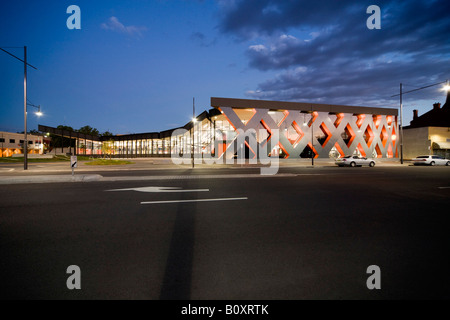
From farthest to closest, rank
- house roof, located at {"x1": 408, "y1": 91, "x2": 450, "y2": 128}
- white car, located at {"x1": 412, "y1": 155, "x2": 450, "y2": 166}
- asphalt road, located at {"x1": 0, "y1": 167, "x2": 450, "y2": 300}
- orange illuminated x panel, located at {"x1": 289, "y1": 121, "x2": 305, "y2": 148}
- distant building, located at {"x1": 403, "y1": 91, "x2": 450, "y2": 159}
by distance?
house roof, located at {"x1": 408, "y1": 91, "x2": 450, "y2": 128}
distant building, located at {"x1": 403, "y1": 91, "x2": 450, "y2": 159}
orange illuminated x panel, located at {"x1": 289, "y1": 121, "x2": 305, "y2": 148}
white car, located at {"x1": 412, "y1": 155, "x2": 450, "y2": 166}
asphalt road, located at {"x1": 0, "y1": 167, "x2": 450, "y2": 300}

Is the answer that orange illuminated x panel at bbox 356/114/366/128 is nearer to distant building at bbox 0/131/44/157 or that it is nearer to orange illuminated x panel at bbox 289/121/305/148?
orange illuminated x panel at bbox 289/121/305/148

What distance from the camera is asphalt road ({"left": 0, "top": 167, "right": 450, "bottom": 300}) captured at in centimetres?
268

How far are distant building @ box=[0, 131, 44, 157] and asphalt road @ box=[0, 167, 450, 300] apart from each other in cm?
8244

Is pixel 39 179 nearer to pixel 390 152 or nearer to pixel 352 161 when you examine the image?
pixel 352 161

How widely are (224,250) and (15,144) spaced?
309 feet

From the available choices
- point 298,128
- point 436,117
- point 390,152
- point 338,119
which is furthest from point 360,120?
point 436,117

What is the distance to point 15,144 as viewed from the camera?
70438 mm

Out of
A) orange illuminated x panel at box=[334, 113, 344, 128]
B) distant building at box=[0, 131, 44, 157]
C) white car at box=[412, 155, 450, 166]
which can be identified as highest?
orange illuminated x panel at box=[334, 113, 344, 128]

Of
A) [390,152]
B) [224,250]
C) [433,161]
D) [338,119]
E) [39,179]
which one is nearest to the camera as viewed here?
[224,250]

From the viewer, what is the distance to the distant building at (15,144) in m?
65.8

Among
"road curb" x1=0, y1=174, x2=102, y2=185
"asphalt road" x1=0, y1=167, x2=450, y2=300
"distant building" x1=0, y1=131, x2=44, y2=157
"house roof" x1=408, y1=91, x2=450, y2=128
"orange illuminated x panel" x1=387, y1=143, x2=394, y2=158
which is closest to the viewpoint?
"asphalt road" x1=0, y1=167, x2=450, y2=300

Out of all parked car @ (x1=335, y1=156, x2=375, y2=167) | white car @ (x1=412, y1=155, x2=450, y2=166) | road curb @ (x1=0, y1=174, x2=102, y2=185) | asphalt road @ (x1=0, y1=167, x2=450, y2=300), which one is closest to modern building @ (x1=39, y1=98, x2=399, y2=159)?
parked car @ (x1=335, y1=156, x2=375, y2=167)

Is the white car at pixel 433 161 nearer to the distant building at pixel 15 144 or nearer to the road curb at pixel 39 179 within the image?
the road curb at pixel 39 179
